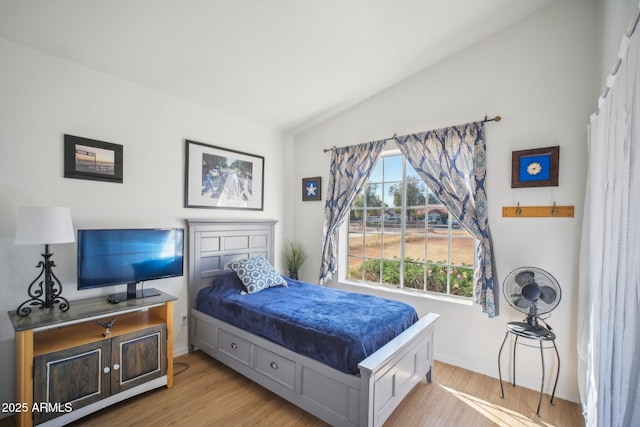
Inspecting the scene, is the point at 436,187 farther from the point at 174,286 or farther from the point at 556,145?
the point at 174,286

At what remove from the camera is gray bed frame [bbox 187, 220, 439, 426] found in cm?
180

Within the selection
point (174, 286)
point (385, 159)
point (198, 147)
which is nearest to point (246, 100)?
point (198, 147)

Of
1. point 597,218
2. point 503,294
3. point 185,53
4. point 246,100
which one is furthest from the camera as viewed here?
point 246,100

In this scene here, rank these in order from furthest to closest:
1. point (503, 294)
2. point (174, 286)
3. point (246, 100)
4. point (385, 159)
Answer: point (385, 159) → point (246, 100) → point (174, 286) → point (503, 294)

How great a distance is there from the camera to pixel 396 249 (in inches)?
134

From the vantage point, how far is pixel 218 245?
10.7 ft

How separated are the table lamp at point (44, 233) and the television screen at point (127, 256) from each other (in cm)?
18

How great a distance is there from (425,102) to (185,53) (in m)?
2.34

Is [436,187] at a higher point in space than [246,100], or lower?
lower

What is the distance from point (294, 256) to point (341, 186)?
118cm

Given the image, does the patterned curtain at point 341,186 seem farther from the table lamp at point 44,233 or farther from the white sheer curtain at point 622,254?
the table lamp at point 44,233

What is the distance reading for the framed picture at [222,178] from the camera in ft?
10.2

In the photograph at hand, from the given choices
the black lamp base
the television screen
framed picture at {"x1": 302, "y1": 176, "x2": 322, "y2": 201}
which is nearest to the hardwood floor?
the black lamp base

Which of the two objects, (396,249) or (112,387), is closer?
(112,387)
